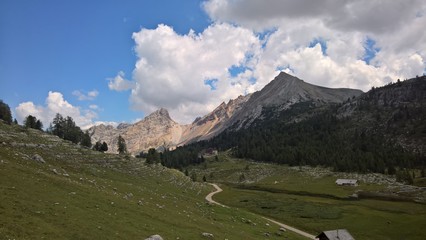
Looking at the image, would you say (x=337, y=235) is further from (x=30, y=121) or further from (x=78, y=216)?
(x=30, y=121)

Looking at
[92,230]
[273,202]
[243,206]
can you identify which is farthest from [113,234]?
[273,202]

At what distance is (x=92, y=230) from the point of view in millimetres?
35500

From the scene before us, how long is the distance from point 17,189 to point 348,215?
278ft

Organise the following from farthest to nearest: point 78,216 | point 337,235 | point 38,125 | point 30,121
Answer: point 38,125
point 30,121
point 337,235
point 78,216

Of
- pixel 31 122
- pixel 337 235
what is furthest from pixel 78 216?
pixel 31 122

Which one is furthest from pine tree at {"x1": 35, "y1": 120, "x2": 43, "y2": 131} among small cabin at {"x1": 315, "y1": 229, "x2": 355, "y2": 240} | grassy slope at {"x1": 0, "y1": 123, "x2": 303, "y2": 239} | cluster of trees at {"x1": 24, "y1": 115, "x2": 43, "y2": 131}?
small cabin at {"x1": 315, "y1": 229, "x2": 355, "y2": 240}

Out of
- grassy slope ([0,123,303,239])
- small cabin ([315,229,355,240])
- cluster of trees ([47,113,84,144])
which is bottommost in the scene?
small cabin ([315,229,355,240])

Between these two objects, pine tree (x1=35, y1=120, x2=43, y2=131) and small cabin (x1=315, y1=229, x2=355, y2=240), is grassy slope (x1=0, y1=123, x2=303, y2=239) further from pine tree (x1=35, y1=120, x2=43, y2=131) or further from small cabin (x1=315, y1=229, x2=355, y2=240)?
pine tree (x1=35, y1=120, x2=43, y2=131)

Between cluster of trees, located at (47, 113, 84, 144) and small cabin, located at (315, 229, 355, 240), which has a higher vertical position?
cluster of trees, located at (47, 113, 84, 144)

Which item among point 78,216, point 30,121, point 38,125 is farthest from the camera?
point 38,125

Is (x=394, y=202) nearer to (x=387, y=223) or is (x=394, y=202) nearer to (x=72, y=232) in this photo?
(x=387, y=223)

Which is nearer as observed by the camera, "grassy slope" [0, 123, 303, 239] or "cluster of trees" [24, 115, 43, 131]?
"grassy slope" [0, 123, 303, 239]

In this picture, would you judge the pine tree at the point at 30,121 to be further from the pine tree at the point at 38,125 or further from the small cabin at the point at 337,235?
the small cabin at the point at 337,235

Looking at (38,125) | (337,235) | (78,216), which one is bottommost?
(337,235)
